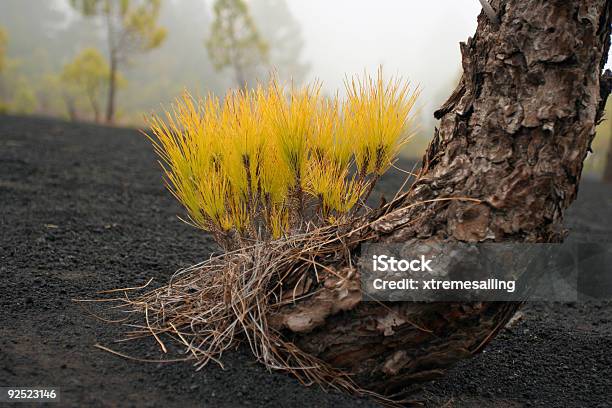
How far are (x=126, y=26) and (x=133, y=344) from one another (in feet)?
36.9

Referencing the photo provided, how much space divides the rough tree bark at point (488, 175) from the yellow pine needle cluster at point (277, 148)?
230mm

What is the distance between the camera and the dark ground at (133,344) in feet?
4.51

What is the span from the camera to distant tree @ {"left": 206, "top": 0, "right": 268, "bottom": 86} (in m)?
13.3

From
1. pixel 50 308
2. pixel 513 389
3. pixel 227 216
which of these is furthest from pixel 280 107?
pixel 513 389

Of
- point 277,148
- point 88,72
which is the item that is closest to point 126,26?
point 88,72

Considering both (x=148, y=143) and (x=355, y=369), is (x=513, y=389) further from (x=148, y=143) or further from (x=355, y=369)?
(x=148, y=143)

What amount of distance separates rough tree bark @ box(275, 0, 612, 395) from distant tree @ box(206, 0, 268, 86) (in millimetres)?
12374

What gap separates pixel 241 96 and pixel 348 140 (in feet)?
1.22

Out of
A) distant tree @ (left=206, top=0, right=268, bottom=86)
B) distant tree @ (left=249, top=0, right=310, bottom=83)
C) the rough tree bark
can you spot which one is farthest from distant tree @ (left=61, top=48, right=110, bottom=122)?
distant tree @ (left=249, top=0, right=310, bottom=83)

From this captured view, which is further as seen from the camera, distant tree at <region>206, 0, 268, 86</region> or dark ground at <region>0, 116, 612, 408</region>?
distant tree at <region>206, 0, 268, 86</region>

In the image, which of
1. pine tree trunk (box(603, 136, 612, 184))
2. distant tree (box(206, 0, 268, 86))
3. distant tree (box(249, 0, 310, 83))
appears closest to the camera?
pine tree trunk (box(603, 136, 612, 184))

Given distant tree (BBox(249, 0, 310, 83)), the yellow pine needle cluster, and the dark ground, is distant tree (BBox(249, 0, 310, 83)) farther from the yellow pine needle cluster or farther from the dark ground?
the yellow pine needle cluster

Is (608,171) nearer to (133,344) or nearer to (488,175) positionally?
(488,175)

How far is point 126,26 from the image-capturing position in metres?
11.4
